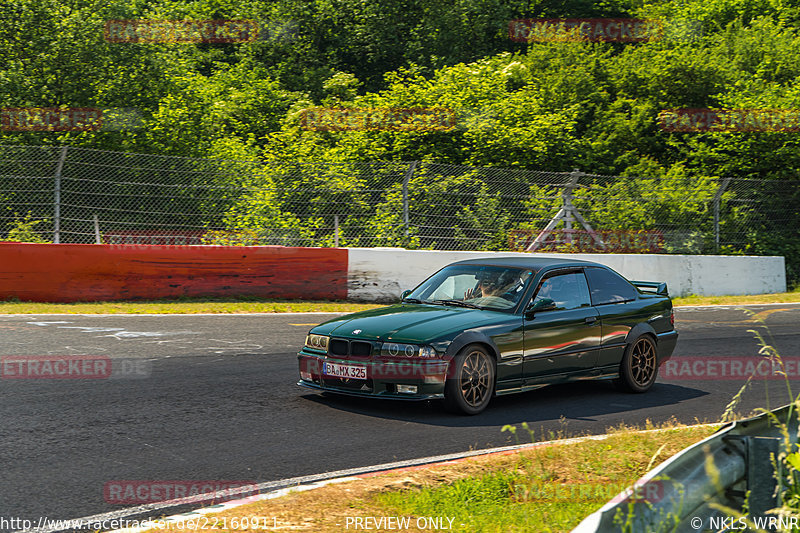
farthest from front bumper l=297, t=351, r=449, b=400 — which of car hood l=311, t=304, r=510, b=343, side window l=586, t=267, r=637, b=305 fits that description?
side window l=586, t=267, r=637, b=305

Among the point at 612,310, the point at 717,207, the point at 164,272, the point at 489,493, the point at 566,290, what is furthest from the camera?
the point at 717,207

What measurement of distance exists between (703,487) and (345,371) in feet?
15.6

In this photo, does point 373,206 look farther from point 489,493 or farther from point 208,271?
point 489,493

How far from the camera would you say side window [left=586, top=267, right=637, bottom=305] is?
9.31m

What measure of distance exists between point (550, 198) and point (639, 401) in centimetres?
1172

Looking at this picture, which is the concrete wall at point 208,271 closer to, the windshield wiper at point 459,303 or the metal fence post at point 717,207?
the metal fence post at point 717,207

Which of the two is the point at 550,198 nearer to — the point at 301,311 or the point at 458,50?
the point at 301,311

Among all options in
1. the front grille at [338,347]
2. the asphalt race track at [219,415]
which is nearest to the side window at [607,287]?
the asphalt race track at [219,415]

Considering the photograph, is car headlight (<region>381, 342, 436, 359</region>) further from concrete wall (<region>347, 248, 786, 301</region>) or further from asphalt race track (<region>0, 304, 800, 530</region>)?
concrete wall (<region>347, 248, 786, 301</region>)

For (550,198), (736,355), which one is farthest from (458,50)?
(736,355)

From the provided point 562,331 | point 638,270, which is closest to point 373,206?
point 638,270

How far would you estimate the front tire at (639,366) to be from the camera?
9.27 m

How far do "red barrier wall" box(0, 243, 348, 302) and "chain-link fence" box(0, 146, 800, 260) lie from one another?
820mm

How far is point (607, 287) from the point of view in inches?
373
